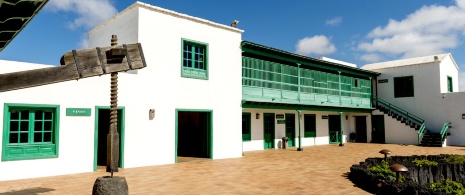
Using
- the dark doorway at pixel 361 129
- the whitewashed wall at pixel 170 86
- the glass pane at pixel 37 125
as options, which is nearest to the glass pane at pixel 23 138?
the glass pane at pixel 37 125

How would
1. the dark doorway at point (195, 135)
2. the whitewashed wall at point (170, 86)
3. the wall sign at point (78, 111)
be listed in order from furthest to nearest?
1. the dark doorway at point (195, 135)
2. the whitewashed wall at point (170, 86)
3. the wall sign at point (78, 111)

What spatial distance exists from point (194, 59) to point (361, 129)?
16844 millimetres

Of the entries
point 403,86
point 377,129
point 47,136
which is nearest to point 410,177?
point 47,136

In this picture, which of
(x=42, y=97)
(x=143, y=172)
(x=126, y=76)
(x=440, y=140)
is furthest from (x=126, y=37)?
(x=440, y=140)

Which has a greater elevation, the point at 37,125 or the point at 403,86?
the point at 403,86

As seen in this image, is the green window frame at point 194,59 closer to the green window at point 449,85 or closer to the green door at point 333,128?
the green door at point 333,128

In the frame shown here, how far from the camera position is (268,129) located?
19.2m

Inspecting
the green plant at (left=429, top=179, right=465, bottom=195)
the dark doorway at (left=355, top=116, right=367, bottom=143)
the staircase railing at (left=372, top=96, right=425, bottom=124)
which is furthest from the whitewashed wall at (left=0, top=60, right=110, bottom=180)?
the staircase railing at (left=372, top=96, right=425, bottom=124)

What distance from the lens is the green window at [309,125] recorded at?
21.5 m

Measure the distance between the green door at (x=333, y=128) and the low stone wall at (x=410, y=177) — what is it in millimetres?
11451

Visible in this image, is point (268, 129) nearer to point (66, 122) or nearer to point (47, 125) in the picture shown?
point (66, 122)

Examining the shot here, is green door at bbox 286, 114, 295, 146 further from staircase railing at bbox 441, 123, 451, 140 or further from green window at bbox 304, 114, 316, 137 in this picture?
staircase railing at bbox 441, 123, 451, 140

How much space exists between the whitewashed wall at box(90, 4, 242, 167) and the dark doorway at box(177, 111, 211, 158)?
348 mm

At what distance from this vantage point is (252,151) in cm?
1753
